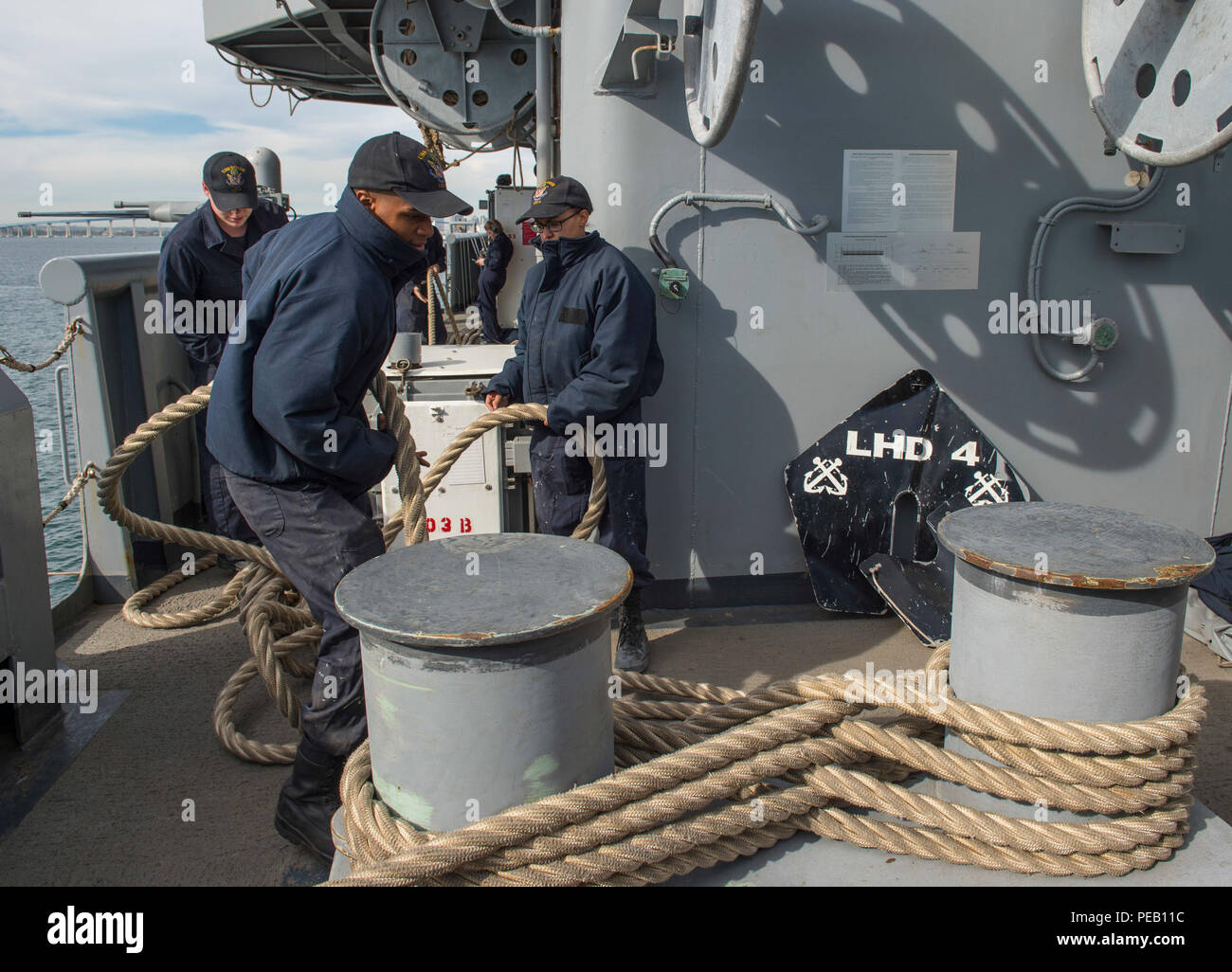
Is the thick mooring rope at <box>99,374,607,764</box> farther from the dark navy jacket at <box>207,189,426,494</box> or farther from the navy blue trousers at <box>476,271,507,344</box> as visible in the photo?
the navy blue trousers at <box>476,271,507,344</box>

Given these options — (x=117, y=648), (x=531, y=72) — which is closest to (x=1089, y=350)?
(x=117, y=648)

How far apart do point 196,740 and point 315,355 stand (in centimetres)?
180

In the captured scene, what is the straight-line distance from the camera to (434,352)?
17.6ft

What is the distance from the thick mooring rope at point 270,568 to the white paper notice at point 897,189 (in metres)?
1.72

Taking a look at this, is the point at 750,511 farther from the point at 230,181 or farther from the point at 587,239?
the point at 230,181

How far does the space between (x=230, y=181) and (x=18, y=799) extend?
3072 millimetres

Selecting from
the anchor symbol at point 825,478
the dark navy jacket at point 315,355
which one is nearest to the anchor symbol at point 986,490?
the anchor symbol at point 825,478

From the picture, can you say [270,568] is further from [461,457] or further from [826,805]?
[826,805]

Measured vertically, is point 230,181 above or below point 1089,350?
above

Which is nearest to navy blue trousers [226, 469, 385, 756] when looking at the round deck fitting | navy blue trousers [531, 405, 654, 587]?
navy blue trousers [531, 405, 654, 587]

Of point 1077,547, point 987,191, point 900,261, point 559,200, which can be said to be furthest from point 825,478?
point 1077,547

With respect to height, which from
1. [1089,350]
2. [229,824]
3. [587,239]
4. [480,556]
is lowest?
[229,824]

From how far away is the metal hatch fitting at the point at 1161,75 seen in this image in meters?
2.87

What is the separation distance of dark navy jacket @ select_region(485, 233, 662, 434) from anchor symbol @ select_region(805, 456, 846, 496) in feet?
3.22
